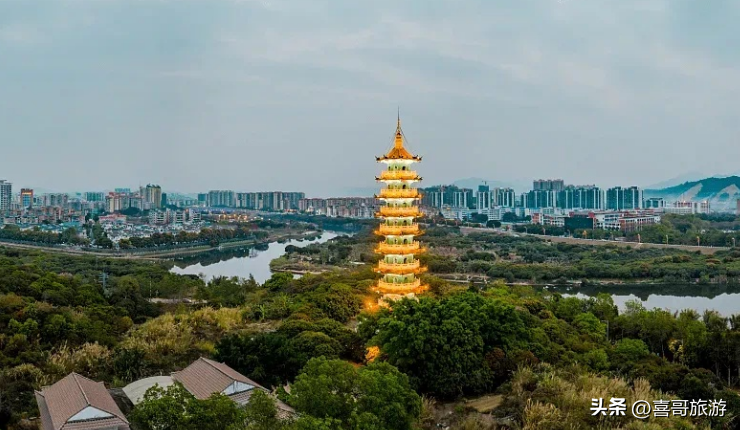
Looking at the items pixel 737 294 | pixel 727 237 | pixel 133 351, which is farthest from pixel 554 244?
pixel 133 351

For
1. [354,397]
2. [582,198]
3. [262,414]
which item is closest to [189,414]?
[262,414]

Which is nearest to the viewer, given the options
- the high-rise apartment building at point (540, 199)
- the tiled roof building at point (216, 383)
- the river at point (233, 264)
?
the tiled roof building at point (216, 383)

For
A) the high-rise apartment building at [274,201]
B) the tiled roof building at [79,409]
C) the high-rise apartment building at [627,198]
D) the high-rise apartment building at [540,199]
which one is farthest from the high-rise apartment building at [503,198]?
the tiled roof building at [79,409]

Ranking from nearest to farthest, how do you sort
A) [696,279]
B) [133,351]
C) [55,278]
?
1. [133,351]
2. [55,278]
3. [696,279]

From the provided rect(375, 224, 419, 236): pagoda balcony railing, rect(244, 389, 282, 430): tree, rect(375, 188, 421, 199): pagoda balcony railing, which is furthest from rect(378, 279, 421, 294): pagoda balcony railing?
rect(244, 389, 282, 430): tree

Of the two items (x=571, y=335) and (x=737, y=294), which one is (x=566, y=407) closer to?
(x=571, y=335)

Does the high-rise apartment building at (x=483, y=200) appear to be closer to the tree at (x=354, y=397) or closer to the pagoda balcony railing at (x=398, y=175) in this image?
the pagoda balcony railing at (x=398, y=175)

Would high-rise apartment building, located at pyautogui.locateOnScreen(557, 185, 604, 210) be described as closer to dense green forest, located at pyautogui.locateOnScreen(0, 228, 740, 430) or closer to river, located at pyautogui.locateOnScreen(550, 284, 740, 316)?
river, located at pyautogui.locateOnScreen(550, 284, 740, 316)
